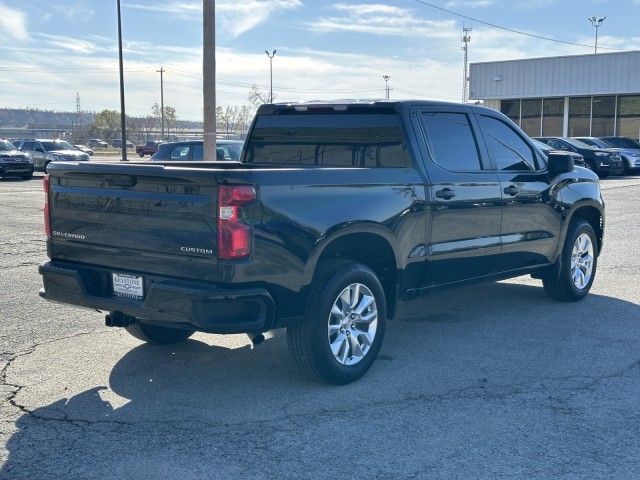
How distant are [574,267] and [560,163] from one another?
1.22 metres

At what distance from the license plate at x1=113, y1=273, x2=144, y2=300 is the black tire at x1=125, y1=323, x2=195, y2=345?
969mm

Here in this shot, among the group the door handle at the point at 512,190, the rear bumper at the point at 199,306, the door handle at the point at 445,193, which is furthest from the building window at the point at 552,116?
the rear bumper at the point at 199,306

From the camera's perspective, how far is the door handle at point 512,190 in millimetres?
6966

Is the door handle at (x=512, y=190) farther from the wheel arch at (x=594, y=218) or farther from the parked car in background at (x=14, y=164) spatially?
the parked car in background at (x=14, y=164)

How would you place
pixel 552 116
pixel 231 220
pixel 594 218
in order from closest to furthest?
1. pixel 231 220
2. pixel 594 218
3. pixel 552 116

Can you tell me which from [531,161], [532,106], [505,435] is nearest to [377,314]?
[505,435]

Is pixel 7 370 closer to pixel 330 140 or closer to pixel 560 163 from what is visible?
pixel 330 140

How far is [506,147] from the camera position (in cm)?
718

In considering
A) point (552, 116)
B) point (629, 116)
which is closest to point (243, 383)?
point (629, 116)

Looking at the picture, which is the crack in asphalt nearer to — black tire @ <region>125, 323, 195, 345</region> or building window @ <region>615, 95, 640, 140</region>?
black tire @ <region>125, 323, 195, 345</region>

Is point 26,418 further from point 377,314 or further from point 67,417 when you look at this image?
point 377,314

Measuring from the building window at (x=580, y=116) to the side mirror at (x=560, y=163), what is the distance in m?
37.7

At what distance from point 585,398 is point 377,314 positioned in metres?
1.52

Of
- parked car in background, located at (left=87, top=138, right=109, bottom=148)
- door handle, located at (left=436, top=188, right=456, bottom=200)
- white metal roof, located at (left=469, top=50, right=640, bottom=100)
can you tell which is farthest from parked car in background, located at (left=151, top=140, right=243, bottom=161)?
parked car in background, located at (left=87, top=138, right=109, bottom=148)
